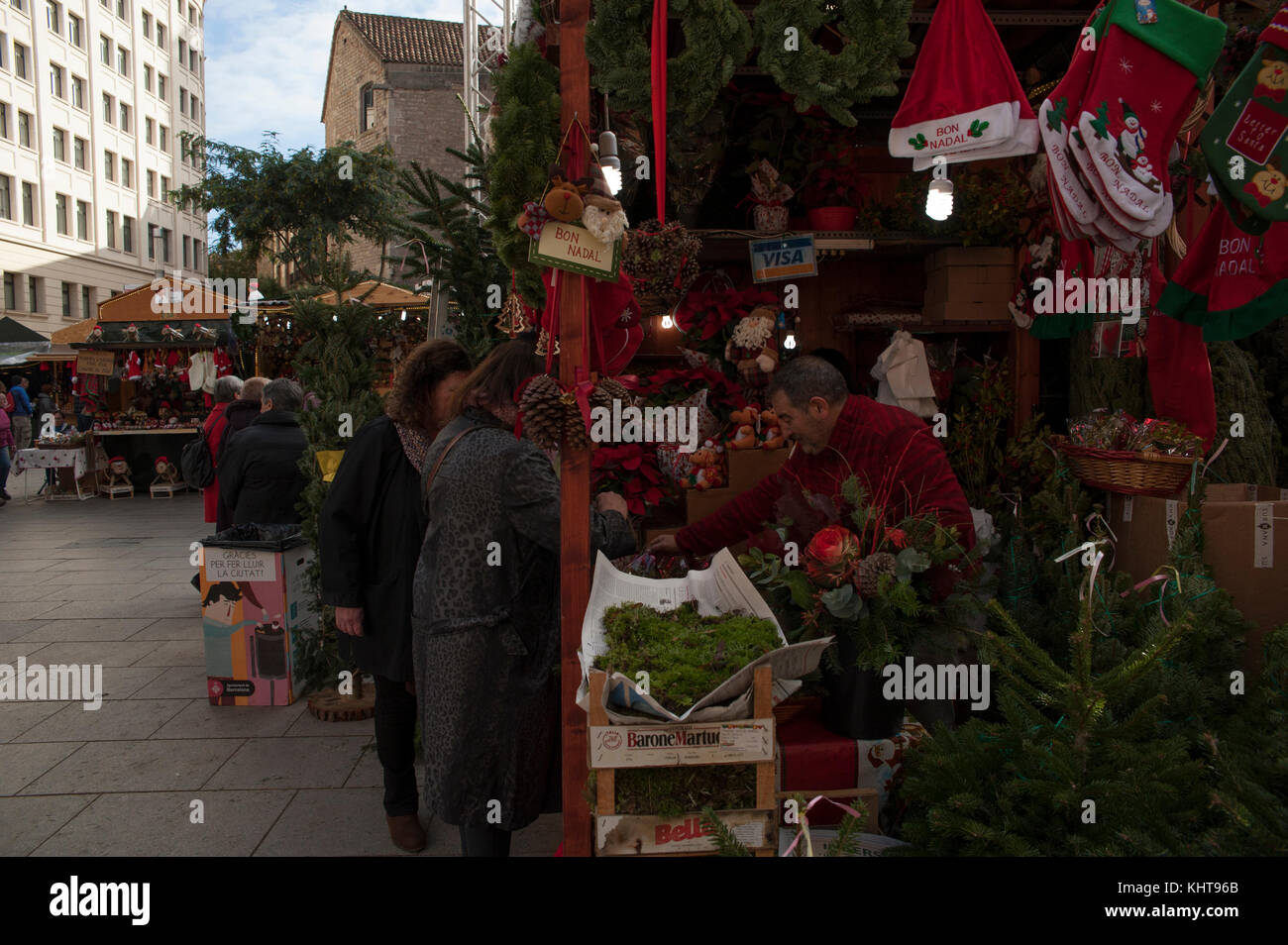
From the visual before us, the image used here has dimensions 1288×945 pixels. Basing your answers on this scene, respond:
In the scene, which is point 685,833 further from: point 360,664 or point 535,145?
point 535,145

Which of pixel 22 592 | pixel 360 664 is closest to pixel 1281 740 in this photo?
pixel 360 664

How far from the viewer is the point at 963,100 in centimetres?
353

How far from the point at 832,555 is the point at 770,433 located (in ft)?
8.20

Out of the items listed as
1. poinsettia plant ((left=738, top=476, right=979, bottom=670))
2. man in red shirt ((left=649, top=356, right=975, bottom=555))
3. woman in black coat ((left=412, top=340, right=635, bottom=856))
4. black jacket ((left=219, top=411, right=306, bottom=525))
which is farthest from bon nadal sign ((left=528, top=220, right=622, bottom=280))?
black jacket ((left=219, top=411, right=306, bottom=525))

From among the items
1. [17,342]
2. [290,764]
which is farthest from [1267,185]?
[17,342]

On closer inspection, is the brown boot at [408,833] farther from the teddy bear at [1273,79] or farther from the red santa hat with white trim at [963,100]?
the teddy bear at [1273,79]

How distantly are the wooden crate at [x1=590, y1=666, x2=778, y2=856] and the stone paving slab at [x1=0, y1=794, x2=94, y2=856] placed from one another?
276 centimetres

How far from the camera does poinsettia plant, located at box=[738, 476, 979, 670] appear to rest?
7.61 feet

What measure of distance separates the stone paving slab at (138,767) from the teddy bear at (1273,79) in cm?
510

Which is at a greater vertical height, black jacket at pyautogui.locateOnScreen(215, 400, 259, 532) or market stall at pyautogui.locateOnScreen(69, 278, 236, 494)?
market stall at pyautogui.locateOnScreen(69, 278, 236, 494)

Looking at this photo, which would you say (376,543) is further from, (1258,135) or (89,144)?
(89,144)

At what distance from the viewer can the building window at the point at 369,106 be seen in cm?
2842

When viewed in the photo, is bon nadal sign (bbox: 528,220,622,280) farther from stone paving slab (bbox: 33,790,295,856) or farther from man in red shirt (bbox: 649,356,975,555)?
stone paving slab (bbox: 33,790,295,856)

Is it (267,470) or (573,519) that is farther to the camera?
(267,470)
